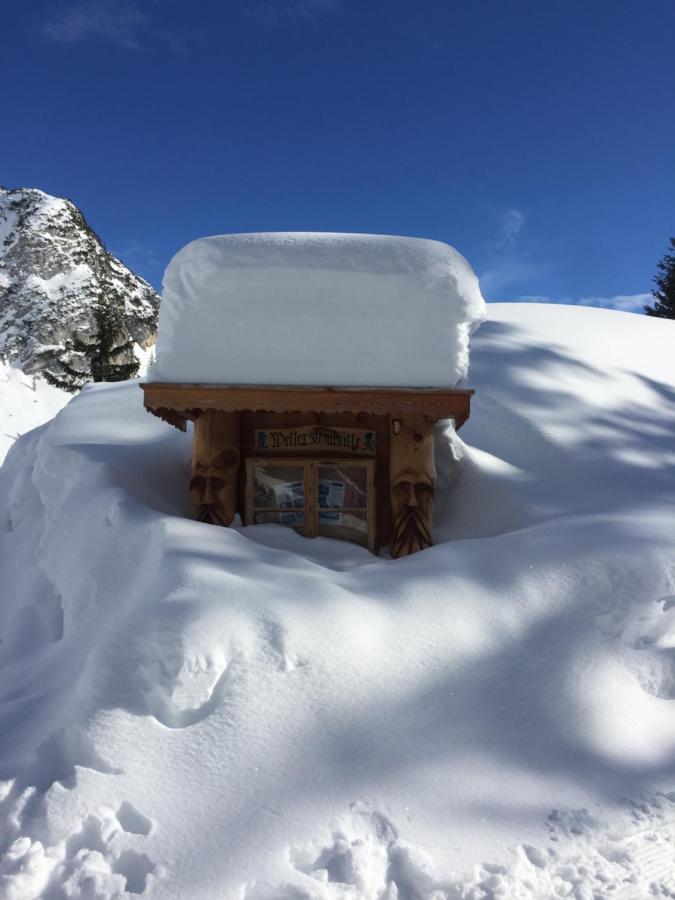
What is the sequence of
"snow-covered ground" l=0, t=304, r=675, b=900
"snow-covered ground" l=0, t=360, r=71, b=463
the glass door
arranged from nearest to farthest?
"snow-covered ground" l=0, t=304, r=675, b=900
the glass door
"snow-covered ground" l=0, t=360, r=71, b=463

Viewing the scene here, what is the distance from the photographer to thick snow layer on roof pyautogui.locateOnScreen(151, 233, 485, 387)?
4.99 metres

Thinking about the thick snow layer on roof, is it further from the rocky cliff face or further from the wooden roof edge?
the rocky cliff face

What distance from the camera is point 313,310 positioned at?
502 cm

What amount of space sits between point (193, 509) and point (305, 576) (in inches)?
77.4

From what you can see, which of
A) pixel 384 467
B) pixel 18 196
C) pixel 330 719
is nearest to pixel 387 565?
pixel 384 467

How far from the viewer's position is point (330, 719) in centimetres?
305

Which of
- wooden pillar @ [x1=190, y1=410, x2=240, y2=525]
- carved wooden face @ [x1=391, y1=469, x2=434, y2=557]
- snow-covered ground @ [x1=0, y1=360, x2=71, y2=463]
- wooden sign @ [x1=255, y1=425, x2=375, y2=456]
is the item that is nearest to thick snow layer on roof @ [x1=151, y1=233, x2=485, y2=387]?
wooden pillar @ [x1=190, y1=410, x2=240, y2=525]

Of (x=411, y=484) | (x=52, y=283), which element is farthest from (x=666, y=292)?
(x=52, y=283)

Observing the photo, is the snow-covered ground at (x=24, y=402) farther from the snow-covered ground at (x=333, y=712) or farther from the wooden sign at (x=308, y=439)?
the snow-covered ground at (x=333, y=712)

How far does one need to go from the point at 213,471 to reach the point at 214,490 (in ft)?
0.50

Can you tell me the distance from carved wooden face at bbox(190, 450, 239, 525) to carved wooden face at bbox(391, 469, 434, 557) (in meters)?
1.33

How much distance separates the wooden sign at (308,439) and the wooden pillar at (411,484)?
396mm

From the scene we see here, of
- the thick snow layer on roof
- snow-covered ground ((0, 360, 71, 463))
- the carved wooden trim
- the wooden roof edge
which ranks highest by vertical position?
the thick snow layer on roof

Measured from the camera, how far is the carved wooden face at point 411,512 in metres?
5.53
